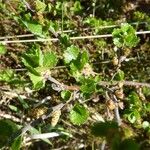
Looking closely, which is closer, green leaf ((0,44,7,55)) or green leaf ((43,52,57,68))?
green leaf ((43,52,57,68))

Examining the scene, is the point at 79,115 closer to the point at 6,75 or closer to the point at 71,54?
the point at 71,54

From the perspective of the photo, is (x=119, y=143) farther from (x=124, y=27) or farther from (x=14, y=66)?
(x=14, y=66)

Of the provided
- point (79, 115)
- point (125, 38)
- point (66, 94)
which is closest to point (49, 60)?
point (66, 94)

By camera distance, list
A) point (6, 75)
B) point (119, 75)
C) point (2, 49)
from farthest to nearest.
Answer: point (2, 49)
point (6, 75)
point (119, 75)

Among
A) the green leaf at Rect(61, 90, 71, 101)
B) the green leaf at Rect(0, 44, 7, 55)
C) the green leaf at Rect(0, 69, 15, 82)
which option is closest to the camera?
the green leaf at Rect(61, 90, 71, 101)

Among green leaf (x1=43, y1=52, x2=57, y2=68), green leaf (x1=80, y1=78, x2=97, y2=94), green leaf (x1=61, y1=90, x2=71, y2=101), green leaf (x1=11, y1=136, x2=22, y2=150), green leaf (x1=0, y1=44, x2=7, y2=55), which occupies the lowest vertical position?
green leaf (x1=11, y1=136, x2=22, y2=150)

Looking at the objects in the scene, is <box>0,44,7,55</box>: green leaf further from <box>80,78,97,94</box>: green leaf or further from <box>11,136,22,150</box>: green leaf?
<box>11,136,22,150</box>: green leaf

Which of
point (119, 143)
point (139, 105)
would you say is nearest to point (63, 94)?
point (139, 105)

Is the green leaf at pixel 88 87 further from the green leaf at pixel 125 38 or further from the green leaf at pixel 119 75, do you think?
the green leaf at pixel 125 38

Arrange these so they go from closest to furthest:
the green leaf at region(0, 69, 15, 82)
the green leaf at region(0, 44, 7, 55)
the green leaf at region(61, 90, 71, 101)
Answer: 1. the green leaf at region(61, 90, 71, 101)
2. the green leaf at region(0, 69, 15, 82)
3. the green leaf at region(0, 44, 7, 55)

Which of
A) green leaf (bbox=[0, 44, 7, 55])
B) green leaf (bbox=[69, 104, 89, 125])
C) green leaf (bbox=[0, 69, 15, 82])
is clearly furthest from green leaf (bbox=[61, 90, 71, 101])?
green leaf (bbox=[0, 44, 7, 55])
